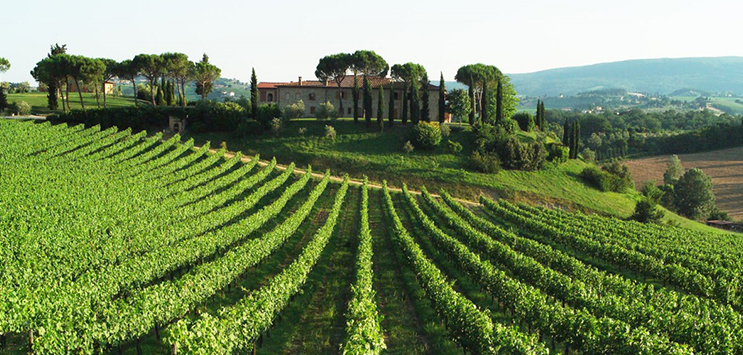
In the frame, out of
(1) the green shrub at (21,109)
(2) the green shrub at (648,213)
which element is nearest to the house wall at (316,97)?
(1) the green shrub at (21,109)

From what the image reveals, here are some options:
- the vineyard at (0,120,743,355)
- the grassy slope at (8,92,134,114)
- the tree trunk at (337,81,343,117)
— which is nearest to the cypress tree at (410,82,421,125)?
the tree trunk at (337,81,343,117)

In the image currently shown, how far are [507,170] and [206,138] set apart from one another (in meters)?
43.6

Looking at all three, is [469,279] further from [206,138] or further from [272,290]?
[206,138]

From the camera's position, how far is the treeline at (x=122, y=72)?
7762 cm

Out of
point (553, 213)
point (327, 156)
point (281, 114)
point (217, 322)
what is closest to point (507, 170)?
point (553, 213)

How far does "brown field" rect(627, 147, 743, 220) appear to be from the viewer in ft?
279

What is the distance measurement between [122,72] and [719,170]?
11511 centimetres

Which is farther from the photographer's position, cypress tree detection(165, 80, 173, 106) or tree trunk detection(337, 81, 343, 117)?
cypress tree detection(165, 80, 173, 106)

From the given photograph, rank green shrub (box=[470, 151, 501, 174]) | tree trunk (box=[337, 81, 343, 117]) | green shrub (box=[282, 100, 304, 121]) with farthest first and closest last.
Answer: tree trunk (box=[337, 81, 343, 117])
green shrub (box=[282, 100, 304, 121])
green shrub (box=[470, 151, 501, 174])

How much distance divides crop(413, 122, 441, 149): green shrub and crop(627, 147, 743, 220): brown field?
43.4 meters

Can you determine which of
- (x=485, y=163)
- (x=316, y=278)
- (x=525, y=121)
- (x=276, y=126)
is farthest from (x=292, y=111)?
(x=316, y=278)

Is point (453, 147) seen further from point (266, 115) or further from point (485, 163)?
point (266, 115)

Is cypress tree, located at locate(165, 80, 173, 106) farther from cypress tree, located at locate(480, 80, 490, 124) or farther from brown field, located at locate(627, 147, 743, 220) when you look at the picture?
brown field, located at locate(627, 147, 743, 220)

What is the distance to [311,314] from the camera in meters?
23.9
